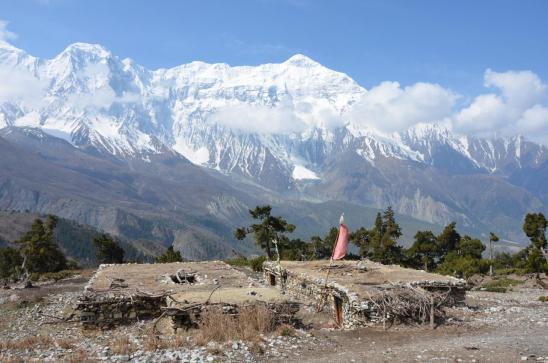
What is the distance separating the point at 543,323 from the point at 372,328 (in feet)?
32.5

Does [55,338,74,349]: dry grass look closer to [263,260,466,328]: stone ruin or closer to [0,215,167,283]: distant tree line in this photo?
[263,260,466,328]: stone ruin

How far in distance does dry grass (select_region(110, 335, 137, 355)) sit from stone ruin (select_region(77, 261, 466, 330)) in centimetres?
275

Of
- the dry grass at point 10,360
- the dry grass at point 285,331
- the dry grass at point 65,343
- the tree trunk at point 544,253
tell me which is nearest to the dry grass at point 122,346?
the dry grass at point 65,343

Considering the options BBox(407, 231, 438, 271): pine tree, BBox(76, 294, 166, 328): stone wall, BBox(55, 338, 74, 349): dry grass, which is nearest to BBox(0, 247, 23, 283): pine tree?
BBox(407, 231, 438, 271): pine tree

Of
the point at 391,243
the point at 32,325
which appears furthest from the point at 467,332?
the point at 391,243

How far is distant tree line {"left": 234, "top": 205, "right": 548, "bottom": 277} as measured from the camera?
6512 centimetres

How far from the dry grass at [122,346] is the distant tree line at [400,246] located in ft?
130

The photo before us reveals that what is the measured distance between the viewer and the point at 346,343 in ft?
79.7

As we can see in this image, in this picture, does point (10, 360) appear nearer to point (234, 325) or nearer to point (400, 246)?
point (234, 325)

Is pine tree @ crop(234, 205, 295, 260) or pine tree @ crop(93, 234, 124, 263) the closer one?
pine tree @ crop(234, 205, 295, 260)

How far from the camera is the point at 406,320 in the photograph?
89.5 ft

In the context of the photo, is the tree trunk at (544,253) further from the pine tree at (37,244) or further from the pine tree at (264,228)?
the pine tree at (37,244)

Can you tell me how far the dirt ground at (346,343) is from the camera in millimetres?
21156

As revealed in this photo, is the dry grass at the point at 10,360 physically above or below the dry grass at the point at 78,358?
above
